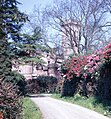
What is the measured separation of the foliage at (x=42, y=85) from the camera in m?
33.6

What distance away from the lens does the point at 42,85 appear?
112ft

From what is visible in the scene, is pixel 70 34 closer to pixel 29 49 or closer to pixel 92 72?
pixel 29 49

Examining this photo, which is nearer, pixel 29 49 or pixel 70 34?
pixel 29 49

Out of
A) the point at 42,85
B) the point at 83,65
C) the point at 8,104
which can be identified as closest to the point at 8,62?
the point at 83,65

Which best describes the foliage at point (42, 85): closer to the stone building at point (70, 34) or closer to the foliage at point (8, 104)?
the stone building at point (70, 34)

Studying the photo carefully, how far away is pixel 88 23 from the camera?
3594 cm

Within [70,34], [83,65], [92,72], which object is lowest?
[92,72]

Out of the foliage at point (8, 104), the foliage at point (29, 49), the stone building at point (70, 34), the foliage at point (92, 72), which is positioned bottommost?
the foliage at point (8, 104)

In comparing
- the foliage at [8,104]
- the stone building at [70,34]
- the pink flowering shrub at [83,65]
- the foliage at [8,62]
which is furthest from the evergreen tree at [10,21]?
the stone building at [70,34]

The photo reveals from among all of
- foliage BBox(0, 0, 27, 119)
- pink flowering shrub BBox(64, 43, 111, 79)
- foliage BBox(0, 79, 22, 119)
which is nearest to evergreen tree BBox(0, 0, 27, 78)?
foliage BBox(0, 0, 27, 119)

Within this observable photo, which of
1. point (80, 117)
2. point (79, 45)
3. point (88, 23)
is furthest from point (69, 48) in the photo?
point (80, 117)

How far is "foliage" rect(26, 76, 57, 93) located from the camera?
110 feet

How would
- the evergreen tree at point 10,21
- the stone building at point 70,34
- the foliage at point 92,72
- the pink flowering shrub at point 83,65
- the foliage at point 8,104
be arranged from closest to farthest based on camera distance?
the foliage at point 8,104
the foliage at point 92,72
the pink flowering shrub at point 83,65
the evergreen tree at point 10,21
the stone building at point 70,34

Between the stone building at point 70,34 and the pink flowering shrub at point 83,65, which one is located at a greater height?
the stone building at point 70,34
